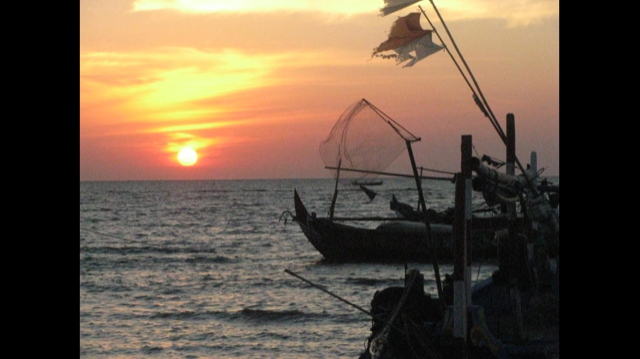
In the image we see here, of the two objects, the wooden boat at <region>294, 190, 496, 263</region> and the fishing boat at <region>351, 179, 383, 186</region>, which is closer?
the fishing boat at <region>351, 179, 383, 186</region>

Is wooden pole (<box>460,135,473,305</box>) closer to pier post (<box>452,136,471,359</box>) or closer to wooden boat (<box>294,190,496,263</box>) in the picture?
pier post (<box>452,136,471,359</box>)

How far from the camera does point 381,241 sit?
33.8m

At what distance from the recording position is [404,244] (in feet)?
110

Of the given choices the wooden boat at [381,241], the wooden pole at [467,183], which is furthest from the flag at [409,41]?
the wooden boat at [381,241]

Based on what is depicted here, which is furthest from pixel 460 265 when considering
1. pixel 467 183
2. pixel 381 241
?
pixel 381 241

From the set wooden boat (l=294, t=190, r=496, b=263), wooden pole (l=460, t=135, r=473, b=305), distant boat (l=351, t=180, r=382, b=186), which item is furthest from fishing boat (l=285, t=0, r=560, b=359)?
wooden boat (l=294, t=190, r=496, b=263)

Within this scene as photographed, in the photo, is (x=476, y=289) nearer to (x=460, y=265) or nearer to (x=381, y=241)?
(x=460, y=265)

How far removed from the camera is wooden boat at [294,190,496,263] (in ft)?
110

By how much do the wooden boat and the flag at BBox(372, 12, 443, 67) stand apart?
23711 millimetres

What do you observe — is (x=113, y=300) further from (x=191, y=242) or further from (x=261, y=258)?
(x=191, y=242)
